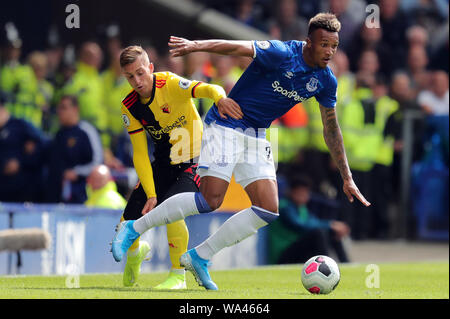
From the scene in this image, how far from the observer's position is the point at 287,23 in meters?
16.0

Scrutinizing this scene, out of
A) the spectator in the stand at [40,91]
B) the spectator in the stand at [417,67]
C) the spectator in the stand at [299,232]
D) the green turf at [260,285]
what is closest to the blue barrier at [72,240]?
the green turf at [260,285]

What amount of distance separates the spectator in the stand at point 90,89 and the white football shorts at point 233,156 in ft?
19.2

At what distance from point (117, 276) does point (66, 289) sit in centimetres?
217

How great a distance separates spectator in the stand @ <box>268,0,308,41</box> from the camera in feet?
51.9

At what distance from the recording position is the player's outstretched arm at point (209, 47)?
721 cm

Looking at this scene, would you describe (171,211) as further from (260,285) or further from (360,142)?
(360,142)

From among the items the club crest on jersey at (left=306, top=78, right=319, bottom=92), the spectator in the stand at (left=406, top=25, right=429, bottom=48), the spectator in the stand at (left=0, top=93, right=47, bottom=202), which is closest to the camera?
the club crest on jersey at (left=306, top=78, right=319, bottom=92)

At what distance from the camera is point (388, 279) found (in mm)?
10797

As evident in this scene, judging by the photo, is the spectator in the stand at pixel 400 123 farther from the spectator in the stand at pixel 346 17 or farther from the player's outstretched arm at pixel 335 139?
the player's outstretched arm at pixel 335 139

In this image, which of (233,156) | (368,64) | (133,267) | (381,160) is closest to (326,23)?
(233,156)

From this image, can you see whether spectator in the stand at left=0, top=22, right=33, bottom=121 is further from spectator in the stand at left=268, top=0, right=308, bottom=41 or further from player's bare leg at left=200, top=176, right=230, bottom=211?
player's bare leg at left=200, top=176, right=230, bottom=211

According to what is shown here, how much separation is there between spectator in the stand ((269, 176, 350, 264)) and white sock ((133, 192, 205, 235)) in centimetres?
472

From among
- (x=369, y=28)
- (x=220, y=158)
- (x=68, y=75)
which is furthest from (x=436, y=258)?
(x=220, y=158)

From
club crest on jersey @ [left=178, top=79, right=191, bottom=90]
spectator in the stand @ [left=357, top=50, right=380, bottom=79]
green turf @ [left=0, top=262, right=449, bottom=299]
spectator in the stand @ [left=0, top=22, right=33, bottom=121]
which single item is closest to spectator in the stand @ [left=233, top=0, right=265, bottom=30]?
spectator in the stand @ [left=357, top=50, right=380, bottom=79]
